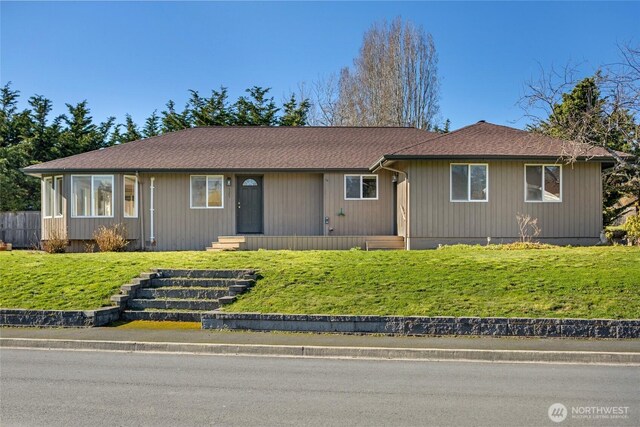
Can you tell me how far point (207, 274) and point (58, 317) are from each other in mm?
3445

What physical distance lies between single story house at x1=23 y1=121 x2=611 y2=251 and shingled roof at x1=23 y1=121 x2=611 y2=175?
69mm

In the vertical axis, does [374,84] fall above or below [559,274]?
above

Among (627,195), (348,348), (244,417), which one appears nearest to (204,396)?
(244,417)

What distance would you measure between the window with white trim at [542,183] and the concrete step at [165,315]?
11883mm

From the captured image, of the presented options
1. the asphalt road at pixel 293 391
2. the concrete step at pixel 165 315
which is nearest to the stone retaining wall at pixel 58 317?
the concrete step at pixel 165 315

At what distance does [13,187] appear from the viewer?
30.9m

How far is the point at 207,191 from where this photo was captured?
71.2ft

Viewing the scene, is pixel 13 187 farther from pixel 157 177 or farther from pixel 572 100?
pixel 572 100

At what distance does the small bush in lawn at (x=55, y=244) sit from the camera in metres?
20.1

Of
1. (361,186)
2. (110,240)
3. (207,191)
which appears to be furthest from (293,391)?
(207,191)

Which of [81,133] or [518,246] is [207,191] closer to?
[518,246]

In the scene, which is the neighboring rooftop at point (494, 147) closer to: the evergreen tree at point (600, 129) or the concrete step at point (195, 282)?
the evergreen tree at point (600, 129)

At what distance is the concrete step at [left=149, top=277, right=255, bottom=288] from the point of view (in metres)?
13.3

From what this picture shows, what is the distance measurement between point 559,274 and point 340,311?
16.9 ft
